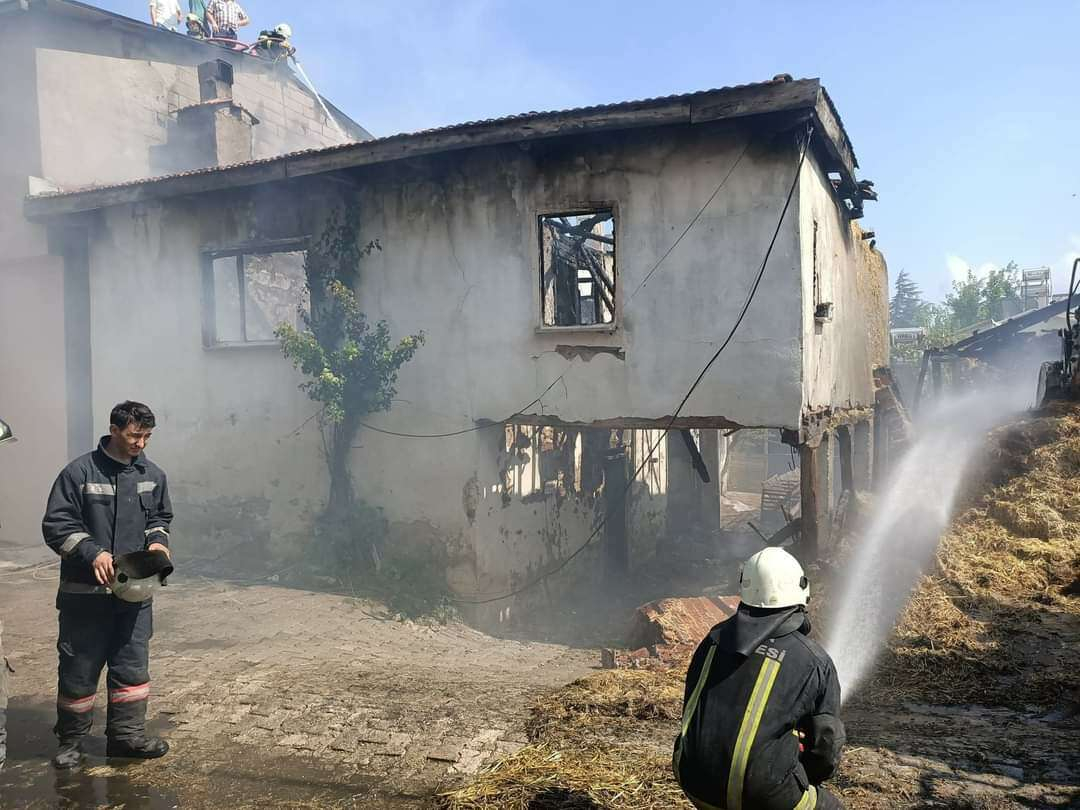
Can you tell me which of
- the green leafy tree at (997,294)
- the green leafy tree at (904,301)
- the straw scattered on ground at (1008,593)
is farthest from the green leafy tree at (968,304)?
the straw scattered on ground at (1008,593)

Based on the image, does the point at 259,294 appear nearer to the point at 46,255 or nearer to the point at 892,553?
the point at 46,255

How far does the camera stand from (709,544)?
16.7 meters

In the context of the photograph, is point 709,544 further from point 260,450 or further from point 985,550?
point 260,450

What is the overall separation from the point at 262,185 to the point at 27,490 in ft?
23.5

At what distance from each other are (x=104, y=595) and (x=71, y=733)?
92cm

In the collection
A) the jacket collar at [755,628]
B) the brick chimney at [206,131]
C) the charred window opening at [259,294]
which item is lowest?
the jacket collar at [755,628]

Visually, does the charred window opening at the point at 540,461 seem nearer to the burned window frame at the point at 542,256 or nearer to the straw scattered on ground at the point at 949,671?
the burned window frame at the point at 542,256

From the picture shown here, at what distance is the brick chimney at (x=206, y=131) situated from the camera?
47.8 feet

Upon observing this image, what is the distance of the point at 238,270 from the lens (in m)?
11.0

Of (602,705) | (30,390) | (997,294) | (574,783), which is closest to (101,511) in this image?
(574,783)

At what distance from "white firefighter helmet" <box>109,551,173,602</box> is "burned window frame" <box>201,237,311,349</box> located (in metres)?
6.82

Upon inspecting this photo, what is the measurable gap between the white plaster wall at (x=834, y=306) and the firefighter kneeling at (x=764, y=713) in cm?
608

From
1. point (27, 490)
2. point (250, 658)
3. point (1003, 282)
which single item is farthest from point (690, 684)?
point (1003, 282)

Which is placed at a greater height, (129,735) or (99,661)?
(99,661)
